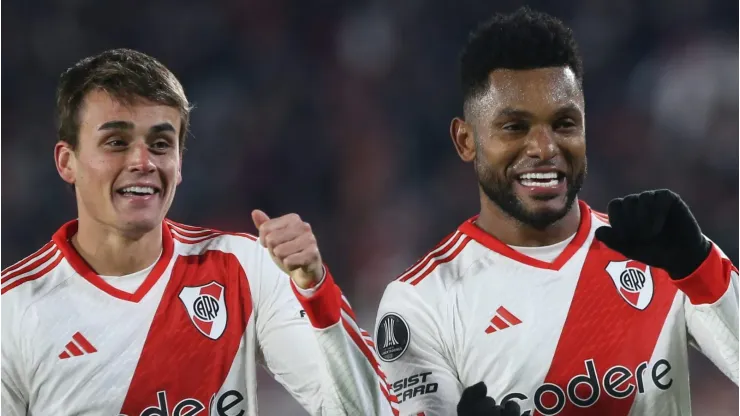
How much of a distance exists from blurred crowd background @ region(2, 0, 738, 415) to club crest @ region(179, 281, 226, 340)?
8.66 feet

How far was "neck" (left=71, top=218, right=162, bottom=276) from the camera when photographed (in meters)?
3.68

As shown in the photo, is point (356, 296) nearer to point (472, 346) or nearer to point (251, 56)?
point (251, 56)

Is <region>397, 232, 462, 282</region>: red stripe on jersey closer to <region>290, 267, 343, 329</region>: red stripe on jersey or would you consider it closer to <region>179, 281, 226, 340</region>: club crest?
<region>290, 267, 343, 329</region>: red stripe on jersey

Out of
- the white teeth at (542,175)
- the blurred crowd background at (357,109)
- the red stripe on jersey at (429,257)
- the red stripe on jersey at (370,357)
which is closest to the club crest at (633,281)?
the white teeth at (542,175)

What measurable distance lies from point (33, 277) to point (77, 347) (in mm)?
287

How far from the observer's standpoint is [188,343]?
3.57 meters

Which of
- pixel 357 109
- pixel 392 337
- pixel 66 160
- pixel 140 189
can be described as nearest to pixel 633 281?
pixel 392 337

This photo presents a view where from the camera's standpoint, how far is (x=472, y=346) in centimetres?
353

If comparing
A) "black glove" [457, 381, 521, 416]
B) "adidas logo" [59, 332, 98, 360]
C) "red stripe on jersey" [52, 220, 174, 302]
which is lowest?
"black glove" [457, 381, 521, 416]

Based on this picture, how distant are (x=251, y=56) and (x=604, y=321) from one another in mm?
4323

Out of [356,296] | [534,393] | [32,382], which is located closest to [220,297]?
[32,382]

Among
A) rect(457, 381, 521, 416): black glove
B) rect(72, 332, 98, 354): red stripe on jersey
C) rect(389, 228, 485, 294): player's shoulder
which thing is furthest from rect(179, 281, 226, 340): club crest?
rect(457, 381, 521, 416): black glove

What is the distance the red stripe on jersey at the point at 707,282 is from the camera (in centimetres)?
330

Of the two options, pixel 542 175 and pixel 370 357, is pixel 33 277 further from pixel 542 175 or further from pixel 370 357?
pixel 542 175
